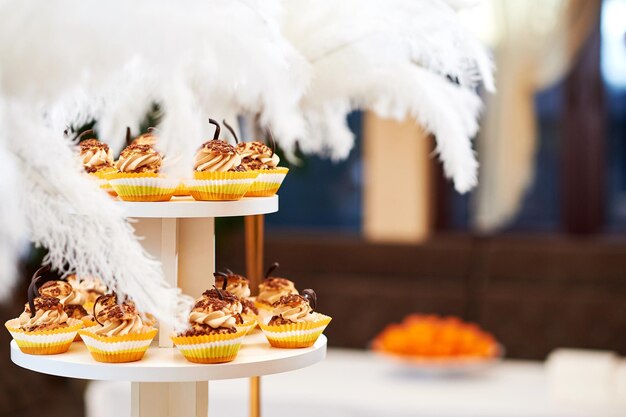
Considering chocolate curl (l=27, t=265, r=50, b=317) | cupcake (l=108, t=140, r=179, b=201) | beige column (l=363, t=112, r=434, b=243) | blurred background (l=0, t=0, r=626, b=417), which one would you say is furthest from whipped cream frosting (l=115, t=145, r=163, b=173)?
beige column (l=363, t=112, r=434, b=243)

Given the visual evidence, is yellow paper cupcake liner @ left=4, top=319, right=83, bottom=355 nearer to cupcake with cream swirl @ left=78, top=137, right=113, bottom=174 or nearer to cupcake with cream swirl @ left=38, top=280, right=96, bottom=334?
cupcake with cream swirl @ left=38, top=280, right=96, bottom=334

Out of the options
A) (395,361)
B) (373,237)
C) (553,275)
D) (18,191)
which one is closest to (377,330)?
(373,237)

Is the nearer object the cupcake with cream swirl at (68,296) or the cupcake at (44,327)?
the cupcake at (44,327)

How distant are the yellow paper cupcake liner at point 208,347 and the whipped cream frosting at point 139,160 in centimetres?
28

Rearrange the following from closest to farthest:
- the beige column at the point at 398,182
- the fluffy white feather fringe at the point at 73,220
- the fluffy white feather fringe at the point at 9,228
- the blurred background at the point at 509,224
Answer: the fluffy white feather fringe at the point at 9,228 → the fluffy white feather fringe at the point at 73,220 → the blurred background at the point at 509,224 → the beige column at the point at 398,182

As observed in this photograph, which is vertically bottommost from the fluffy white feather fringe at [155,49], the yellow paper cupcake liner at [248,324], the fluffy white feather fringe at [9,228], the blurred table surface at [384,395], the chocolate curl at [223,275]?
the blurred table surface at [384,395]

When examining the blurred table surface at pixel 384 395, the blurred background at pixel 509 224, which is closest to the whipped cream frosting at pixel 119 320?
the blurred table surface at pixel 384 395

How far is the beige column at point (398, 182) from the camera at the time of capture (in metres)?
4.68

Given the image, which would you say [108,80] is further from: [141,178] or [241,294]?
[241,294]

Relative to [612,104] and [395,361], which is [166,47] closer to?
[395,361]

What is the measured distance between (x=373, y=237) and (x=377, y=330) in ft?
Result: 1.78

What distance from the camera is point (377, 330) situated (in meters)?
4.42

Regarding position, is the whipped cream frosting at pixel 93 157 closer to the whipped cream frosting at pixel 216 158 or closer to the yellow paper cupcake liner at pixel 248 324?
the whipped cream frosting at pixel 216 158

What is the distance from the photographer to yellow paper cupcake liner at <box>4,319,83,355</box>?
4.83 feet
